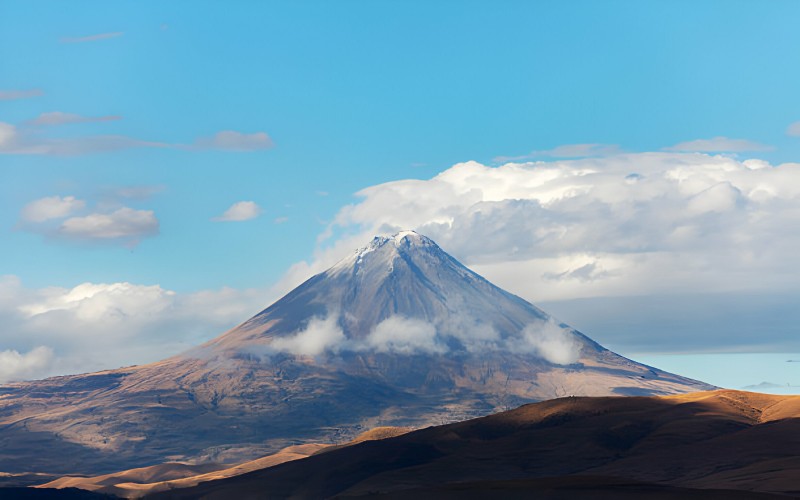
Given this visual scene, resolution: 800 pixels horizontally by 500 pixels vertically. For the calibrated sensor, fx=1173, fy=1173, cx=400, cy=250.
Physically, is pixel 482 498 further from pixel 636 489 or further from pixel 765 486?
pixel 765 486

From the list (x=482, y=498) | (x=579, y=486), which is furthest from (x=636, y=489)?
(x=482, y=498)

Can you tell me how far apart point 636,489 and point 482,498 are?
2506 cm

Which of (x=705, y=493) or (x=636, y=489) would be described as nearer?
(x=705, y=493)

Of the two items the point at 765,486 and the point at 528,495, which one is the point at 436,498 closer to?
the point at 528,495

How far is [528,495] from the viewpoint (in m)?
190

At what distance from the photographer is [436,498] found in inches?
7707

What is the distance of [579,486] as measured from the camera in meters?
194

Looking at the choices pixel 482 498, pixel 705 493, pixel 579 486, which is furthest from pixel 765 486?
pixel 482 498

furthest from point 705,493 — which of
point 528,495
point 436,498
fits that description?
point 436,498

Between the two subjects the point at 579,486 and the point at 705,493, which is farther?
the point at 579,486

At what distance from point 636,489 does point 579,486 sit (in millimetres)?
10629

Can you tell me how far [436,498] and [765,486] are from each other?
52.9 meters

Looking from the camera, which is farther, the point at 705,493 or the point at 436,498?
the point at 436,498

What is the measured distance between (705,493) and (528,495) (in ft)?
95.6
